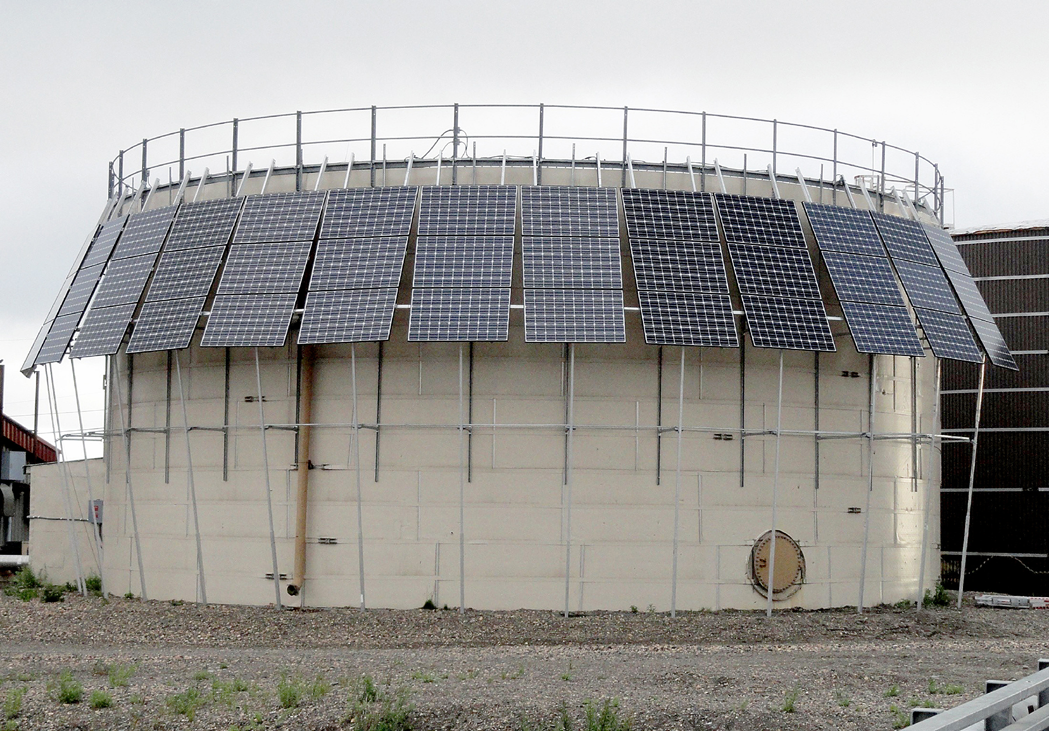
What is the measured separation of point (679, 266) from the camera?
2583cm

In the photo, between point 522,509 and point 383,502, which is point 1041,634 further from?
point 383,502

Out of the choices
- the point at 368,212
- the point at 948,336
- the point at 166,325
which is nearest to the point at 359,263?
the point at 368,212

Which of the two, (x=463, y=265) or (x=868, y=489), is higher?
(x=463, y=265)

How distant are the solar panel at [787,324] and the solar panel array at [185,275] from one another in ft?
36.3

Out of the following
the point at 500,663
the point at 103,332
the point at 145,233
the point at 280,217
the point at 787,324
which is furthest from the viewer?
→ the point at 145,233

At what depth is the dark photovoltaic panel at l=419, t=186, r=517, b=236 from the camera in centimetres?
2620

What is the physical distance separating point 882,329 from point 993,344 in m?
3.97

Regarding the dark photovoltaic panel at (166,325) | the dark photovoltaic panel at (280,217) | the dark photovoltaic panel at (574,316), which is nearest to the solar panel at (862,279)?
the dark photovoltaic panel at (574,316)

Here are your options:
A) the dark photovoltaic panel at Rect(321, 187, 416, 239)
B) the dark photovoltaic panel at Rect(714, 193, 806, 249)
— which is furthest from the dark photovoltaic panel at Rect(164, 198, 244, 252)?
the dark photovoltaic panel at Rect(714, 193, 806, 249)

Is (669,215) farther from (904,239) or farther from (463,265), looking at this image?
(904,239)

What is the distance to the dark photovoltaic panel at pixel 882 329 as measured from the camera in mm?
26125

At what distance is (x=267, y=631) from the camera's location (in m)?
23.7

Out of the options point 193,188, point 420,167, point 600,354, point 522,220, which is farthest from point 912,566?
point 193,188

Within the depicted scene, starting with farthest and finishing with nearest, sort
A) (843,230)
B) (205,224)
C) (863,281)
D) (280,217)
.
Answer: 1. (205,224)
2. (843,230)
3. (280,217)
4. (863,281)
